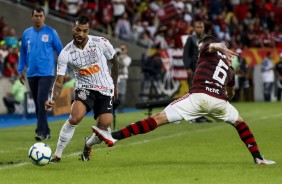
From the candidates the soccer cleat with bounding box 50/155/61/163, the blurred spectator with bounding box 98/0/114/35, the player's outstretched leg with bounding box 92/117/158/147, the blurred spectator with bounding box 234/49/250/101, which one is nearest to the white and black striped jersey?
the player's outstretched leg with bounding box 92/117/158/147

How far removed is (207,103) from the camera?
39.2 ft

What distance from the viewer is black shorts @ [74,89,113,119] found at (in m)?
12.5

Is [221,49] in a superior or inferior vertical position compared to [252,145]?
superior

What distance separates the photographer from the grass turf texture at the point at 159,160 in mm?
10711

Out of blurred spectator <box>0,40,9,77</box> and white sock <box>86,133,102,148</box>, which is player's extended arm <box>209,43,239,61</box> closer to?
white sock <box>86,133,102,148</box>

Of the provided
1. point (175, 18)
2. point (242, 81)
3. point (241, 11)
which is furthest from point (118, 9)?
point (241, 11)

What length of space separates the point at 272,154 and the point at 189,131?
539 cm

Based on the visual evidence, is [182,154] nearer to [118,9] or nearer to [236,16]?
[118,9]

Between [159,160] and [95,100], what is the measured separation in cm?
122

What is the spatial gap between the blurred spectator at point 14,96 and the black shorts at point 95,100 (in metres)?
13.6

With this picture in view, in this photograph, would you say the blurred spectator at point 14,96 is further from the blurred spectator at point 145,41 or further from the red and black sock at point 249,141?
the red and black sock at point 249,141

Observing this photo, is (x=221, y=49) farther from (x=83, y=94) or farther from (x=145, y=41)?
(x=145, y=41)

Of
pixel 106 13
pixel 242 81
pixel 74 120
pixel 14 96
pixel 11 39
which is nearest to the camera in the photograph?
pixel 74 120

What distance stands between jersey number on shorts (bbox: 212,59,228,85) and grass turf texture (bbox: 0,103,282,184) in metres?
1.11
